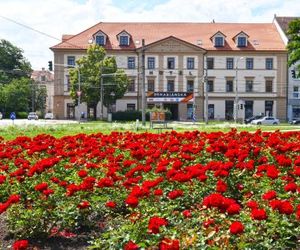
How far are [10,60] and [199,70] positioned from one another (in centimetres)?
4571

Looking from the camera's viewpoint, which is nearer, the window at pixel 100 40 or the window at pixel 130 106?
the window at pixel 130 106

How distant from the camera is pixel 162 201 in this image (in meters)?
6.55

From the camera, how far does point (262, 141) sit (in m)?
11.1

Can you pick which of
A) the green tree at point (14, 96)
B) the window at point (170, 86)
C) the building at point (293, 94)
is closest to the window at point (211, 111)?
the window at point (170, 86)

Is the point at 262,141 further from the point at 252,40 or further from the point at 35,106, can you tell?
the point at 35,106

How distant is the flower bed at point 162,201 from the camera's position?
4.95 m

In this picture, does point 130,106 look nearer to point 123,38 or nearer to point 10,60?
point 123,38

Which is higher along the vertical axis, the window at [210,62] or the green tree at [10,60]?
the green tree at [10,60]

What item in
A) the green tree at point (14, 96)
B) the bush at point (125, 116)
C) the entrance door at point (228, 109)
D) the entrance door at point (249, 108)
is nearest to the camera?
the bush at point (125, 116)

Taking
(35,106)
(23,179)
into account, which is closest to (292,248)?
(23,179)

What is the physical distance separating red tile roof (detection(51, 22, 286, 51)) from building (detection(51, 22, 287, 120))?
5.5 inches

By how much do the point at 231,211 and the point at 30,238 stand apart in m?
2.73

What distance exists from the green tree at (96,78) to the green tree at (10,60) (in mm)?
38279

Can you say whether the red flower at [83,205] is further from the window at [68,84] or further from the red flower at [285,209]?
the window at [68,84]
